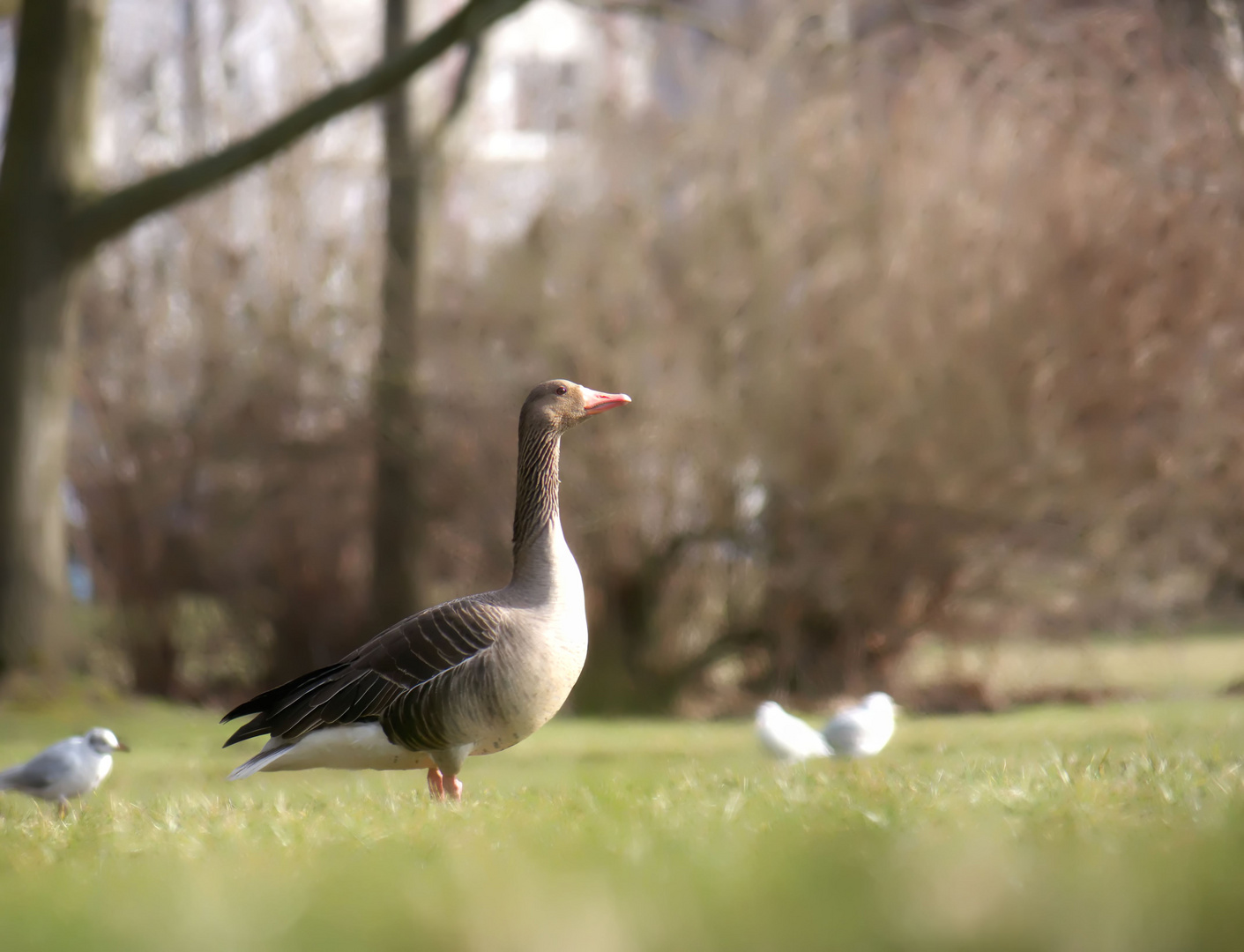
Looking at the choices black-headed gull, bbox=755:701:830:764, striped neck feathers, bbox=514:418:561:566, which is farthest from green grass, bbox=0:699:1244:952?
striped neck feathers, bbox=514:418:561:566

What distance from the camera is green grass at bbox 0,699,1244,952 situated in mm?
2754

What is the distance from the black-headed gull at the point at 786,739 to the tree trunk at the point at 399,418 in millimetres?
6693

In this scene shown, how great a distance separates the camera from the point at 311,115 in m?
11.9

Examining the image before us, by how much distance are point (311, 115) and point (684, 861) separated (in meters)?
9.50

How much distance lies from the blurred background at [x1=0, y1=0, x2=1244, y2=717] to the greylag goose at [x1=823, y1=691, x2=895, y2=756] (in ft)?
17.0

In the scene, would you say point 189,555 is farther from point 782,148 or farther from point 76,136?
point 782,148

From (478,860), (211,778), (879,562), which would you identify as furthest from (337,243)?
(478,860)

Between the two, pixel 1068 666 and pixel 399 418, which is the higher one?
pixel 399 418

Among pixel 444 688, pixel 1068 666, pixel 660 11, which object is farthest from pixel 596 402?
pixel 660 11

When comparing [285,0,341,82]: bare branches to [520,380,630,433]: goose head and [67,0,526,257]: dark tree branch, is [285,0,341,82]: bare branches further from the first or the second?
[520,380,630,433]: goose head

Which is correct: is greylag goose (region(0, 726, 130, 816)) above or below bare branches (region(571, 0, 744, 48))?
below

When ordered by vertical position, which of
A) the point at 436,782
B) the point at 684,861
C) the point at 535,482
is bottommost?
the point at 436,782

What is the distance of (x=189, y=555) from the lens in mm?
14719

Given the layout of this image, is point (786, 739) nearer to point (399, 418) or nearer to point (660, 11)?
point (399, 418)
